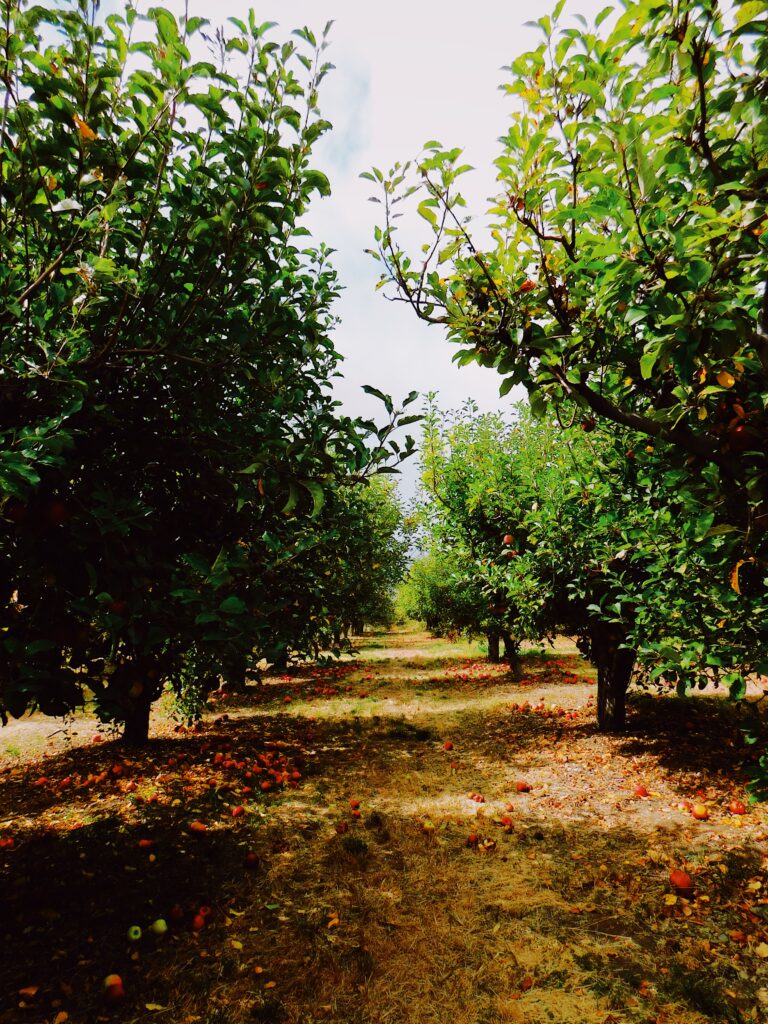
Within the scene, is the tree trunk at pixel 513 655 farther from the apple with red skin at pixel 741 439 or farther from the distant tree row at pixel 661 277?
the apple with red skin at pixel 741 439

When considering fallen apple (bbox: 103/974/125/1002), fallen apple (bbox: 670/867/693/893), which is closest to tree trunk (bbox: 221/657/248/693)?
fallen apple (bbox: 103/974/125/1002)

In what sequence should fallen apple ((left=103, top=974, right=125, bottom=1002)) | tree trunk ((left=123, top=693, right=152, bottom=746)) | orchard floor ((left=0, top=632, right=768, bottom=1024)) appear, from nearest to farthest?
1. fallen apple ((left=103, top=974, right=125, bottom=1002))
2. orchard floor ((left=0, top=632, right=768, bottom=1024))
3. tree trunk ((left=123, top=693, right=152, bottom=746))

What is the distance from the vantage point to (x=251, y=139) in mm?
2961

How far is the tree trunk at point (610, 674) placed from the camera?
848cm

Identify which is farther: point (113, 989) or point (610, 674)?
point (610, 674)

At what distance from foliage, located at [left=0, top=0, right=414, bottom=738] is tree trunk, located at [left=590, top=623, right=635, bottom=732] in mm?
6560

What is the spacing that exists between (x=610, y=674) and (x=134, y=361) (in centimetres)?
895

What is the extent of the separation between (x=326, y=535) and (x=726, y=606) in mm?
3503

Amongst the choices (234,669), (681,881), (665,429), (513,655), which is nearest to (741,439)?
(665,429)

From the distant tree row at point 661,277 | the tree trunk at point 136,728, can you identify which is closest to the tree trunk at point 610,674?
the distant tree row at point 661,277

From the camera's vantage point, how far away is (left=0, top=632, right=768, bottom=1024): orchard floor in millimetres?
3232

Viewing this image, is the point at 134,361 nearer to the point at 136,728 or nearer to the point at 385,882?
the point at 385,882

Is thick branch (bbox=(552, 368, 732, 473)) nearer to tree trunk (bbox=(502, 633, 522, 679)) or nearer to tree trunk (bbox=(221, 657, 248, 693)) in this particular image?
tree trunk (bbox=(221, 657, 248, 693))

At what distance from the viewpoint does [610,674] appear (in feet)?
29.1
